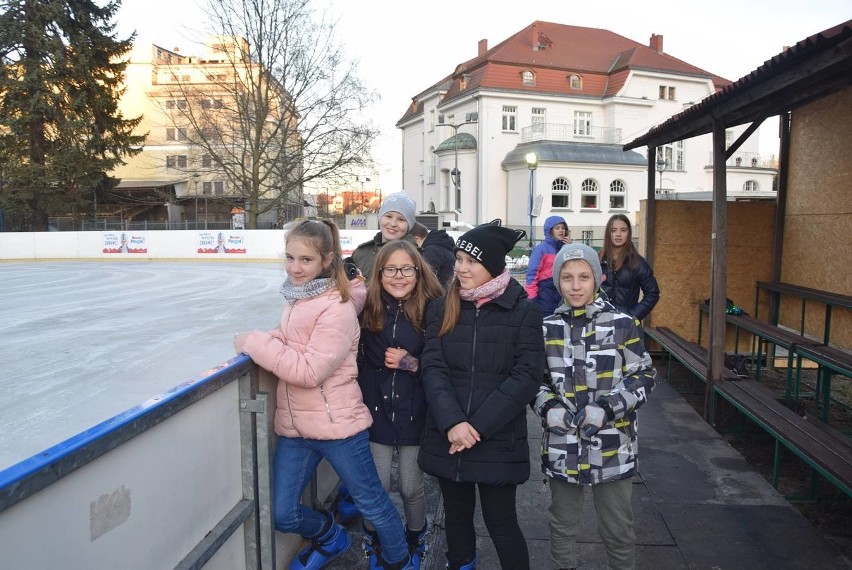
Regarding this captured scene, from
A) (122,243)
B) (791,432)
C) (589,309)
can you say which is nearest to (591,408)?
(589,309)

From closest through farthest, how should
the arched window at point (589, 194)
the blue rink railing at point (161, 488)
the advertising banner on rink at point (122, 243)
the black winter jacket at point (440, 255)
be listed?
the blue rink railing at point (161, 488)
the black winter jacket at point (440, 255)
the advertising banner on rink at point (122, 243)
the arched window at point (589, 194)

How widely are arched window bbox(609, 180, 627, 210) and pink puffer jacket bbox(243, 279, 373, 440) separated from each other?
4028 centimetres

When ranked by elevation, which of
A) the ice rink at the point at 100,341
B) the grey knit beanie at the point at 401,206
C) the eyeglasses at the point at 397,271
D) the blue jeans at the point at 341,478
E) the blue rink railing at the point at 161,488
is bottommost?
the ice rink at the point at 100,341

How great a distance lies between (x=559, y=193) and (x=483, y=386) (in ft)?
127

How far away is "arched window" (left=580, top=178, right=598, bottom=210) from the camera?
4028 cm

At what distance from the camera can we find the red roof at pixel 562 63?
1708 inches

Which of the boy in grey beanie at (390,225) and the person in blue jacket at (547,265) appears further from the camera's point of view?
the person in blue jacket at (547,265)

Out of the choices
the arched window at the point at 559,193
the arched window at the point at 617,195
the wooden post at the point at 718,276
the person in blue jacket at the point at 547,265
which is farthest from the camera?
the arched window at the point at 617,195

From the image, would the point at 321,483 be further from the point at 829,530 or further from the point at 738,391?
the point at 738,391

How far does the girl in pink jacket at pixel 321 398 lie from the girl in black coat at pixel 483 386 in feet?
0.96

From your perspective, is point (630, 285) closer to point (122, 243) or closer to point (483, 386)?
point (483, 386)

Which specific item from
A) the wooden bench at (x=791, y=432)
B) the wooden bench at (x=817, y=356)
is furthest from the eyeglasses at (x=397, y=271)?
the wooden bench at (x=817, y=356)

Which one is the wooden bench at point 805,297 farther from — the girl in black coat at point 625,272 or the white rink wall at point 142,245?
the white rink wall at point 142,245

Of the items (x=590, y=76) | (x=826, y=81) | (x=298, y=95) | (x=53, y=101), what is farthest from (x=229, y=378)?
(x=590, y=76)
